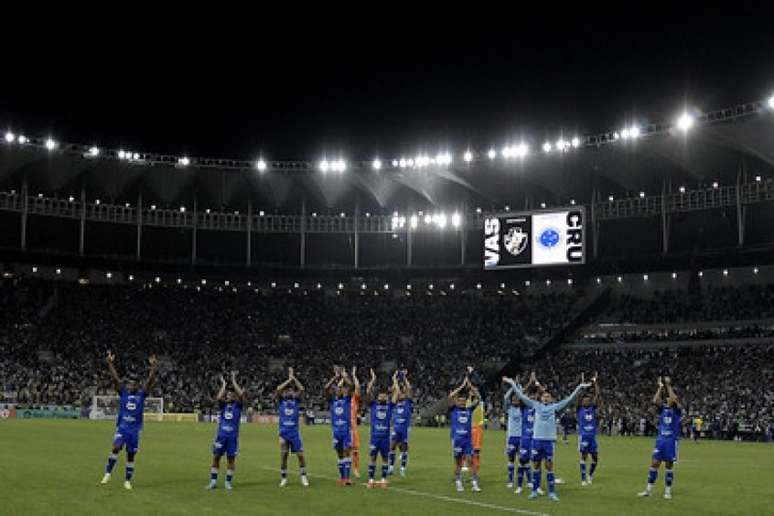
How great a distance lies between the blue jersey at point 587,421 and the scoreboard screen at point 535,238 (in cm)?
3238

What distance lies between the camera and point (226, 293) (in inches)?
3627

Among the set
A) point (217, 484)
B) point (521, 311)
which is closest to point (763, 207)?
point (521, 311)

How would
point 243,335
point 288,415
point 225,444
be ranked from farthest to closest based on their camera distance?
1. point 243,335
2. point 288,415
3. point 225,444

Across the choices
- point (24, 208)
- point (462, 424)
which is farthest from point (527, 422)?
point (24, 208)

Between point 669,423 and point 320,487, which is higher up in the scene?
point 669,423

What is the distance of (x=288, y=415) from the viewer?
2227 centimetres

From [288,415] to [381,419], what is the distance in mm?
2701

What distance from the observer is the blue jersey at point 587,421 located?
995 inches

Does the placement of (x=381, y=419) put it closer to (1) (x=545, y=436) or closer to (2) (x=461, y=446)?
(2) (x=461, y=446)

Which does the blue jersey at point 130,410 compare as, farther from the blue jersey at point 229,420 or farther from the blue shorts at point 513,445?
the blue shorts at point 513,445

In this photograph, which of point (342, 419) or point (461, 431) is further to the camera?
point (342, 419)

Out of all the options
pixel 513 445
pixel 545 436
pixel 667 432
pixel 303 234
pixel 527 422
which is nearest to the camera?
pixel 545 436

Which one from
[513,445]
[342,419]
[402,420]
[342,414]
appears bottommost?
[513,445]

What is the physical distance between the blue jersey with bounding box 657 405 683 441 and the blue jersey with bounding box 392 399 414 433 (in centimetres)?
746
